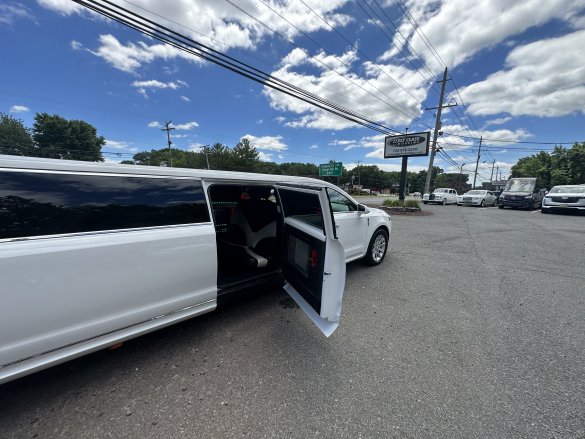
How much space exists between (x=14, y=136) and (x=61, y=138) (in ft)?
22.8

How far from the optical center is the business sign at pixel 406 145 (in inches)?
675

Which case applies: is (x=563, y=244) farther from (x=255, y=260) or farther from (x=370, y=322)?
(x=255, y=260)

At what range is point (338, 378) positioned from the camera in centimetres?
215

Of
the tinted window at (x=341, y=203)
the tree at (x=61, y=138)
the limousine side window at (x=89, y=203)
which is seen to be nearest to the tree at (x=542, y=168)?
the tinted window at (x=341, y=203)

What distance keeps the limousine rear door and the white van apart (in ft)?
0.04

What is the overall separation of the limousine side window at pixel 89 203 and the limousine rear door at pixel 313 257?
1101 mm

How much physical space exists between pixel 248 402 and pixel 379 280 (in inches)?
120

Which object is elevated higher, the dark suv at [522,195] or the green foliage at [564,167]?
the green foliage at [564,167]

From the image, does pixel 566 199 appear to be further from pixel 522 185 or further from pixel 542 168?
pixel 542 168

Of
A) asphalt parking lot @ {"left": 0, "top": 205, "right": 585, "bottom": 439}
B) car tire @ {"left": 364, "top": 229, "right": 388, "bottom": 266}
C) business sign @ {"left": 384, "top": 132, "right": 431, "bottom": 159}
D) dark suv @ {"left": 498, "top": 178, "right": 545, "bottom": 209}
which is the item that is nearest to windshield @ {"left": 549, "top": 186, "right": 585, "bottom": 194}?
dark suv @ {"left": 498, "top": 178, "right": 545, "bottom": 209}

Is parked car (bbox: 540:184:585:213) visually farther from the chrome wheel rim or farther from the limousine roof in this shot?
the limousine roof

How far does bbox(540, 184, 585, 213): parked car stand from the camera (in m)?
13.8

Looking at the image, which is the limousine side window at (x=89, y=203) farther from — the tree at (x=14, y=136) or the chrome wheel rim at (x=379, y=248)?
the tree at (x=14, y=136)

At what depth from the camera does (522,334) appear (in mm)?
2812
